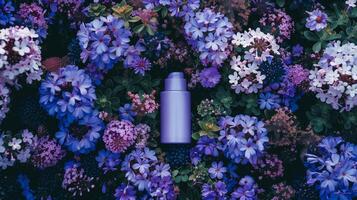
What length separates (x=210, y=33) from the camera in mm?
1878

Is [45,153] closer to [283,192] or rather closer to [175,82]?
[175,82]

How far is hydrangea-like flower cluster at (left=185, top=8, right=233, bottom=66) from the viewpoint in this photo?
1.87 meters

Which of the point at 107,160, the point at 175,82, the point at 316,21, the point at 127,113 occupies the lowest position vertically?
the point at 107,160

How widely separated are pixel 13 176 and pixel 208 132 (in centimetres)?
76

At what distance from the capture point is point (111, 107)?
192 centimetres

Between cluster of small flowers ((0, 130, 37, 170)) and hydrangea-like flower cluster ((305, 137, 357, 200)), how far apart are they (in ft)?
3.26

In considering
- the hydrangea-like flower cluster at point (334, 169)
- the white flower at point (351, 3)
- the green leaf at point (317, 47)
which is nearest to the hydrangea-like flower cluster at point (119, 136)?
the hydrangea-like flower cluster at point (334, 169)

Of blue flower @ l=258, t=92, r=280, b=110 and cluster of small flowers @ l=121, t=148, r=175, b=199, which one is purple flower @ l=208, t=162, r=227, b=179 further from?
blue flower @ l=258, t=92, r=280, b=110

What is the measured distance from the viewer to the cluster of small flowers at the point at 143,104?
1879mm

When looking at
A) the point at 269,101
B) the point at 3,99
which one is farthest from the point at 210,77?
the point at 3,99

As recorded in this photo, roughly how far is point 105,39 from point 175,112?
0.36 meters

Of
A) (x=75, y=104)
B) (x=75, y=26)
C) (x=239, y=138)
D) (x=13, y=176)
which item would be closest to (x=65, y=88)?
(x=75, y=104)

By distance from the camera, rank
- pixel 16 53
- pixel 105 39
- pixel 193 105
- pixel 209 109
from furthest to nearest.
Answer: pixel 193 105, pixel 209 109, pixel 105 39, pixel 16 53

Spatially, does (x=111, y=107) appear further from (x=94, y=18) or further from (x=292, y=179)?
(x=292, y=179)
